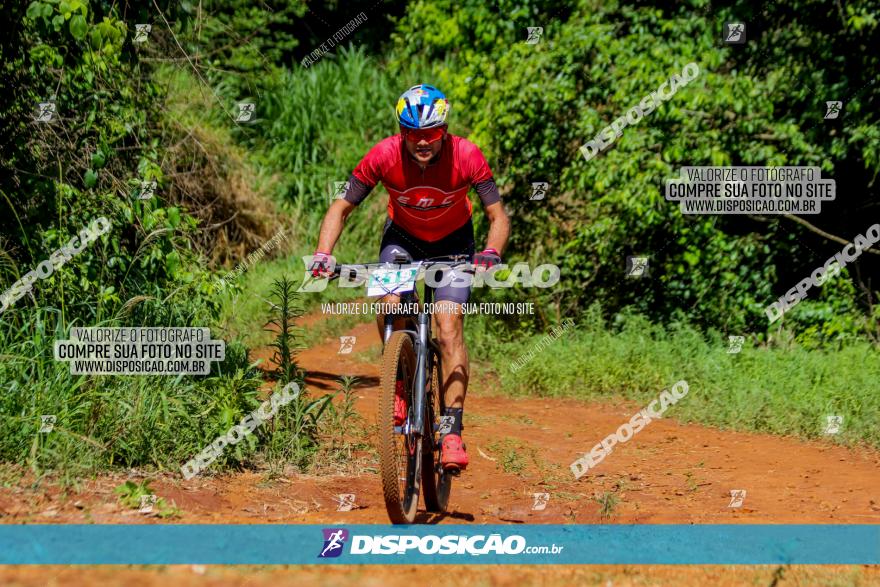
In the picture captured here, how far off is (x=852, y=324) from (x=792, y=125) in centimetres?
215

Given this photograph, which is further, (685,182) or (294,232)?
(294,232)

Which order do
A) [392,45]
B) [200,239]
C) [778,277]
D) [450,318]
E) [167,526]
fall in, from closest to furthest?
1. [167,526]
2. [450,318]
3. [778,277]
4. [200,239]
5. [392,45]

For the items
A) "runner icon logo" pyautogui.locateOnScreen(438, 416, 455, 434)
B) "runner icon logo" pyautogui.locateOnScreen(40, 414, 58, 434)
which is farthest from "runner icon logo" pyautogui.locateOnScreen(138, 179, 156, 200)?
"runner icon logo" pyautogui.locateOnScreen(438, 416, 455, 434)

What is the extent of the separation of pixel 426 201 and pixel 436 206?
7 centimetres

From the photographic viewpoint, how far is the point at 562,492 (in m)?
6.79

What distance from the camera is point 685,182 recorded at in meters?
10.8

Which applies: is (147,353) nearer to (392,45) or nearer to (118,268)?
(118,268)

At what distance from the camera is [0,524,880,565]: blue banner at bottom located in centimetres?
472

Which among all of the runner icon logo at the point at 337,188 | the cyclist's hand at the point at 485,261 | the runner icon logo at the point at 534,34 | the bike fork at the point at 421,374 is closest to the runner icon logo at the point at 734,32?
the runner icon logo at the point at 534,34

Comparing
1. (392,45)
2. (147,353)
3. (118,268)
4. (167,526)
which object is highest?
(392,45)

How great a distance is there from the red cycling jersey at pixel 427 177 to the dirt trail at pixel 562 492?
5.92 ft

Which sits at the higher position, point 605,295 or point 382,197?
point 382,197

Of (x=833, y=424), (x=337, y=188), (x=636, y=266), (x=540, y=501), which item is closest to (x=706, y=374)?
(x=833, y=424)

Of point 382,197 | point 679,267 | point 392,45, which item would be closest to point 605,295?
point 679,267
